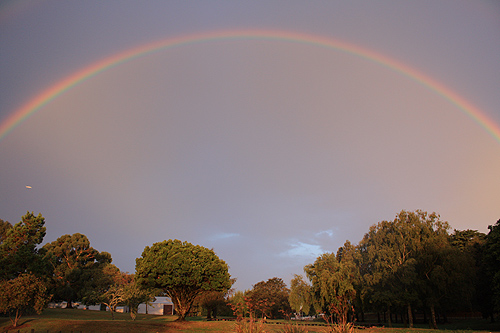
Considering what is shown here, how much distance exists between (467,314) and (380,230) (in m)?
33.4

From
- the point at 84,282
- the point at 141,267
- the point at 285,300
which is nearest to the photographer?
the point at 141,267

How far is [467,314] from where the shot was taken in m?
62.3

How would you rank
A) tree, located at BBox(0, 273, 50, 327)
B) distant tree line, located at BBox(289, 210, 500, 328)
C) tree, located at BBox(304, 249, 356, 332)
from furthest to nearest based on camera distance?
tree, located at BBox(304, 249, 356, 332), distant tree line, located at BBox(289, 210, 500, 328), tree, located at BBox(0, 273, 50, 327)

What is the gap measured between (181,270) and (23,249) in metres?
20.7

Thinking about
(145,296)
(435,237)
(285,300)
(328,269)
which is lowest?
(285,300)

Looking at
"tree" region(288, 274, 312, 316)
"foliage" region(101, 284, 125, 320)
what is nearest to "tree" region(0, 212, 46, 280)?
"foliage" region(101, 284, 125, 320)

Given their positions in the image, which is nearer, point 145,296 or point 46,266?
point 46,266

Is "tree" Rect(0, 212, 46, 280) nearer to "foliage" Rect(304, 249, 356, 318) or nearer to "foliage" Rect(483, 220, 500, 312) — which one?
"foliage" Rect(304, 249, 356, 318)

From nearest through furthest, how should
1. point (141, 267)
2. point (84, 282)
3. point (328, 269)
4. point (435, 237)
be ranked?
point (141, 267), point (435, 237), point (328, 269), point (84, 282)

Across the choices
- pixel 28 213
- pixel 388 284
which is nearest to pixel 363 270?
pixel 388 284

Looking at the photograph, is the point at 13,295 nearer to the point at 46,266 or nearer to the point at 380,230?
the point at 46,266

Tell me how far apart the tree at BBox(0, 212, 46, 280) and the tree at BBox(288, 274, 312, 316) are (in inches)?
1403

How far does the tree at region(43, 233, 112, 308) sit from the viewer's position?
65562 millimetres

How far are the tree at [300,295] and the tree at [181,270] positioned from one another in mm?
12656
